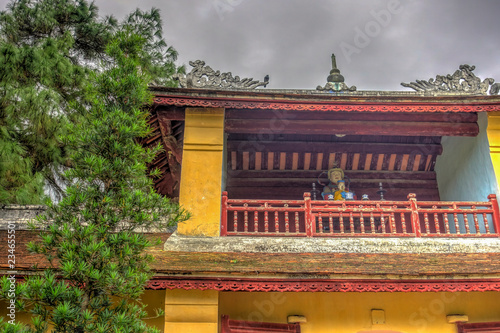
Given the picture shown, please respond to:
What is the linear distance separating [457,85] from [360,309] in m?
4.14

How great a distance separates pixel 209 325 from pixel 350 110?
12.8 ft

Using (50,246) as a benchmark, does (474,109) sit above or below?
above

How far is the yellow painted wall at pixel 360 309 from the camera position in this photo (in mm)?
6695

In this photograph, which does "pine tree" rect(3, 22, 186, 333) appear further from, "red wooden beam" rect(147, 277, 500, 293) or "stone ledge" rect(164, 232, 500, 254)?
"stone ledge" rect(164, 232, 500, 254)

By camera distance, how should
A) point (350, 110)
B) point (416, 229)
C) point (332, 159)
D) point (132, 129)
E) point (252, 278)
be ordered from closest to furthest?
1. point (132, 129)
2. point (252, 278)
3. point (416, 229)
4. point (350, 110)
5. point (332, 159)

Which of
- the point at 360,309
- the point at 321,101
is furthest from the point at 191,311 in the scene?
the point at 321,101

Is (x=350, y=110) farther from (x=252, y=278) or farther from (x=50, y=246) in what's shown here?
(x=50, y=246)

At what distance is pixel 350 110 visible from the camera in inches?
301

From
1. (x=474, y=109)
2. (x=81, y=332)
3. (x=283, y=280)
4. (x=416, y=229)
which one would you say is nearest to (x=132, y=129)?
(x=81, y=332)

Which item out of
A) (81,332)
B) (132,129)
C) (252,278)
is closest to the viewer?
(81,332)

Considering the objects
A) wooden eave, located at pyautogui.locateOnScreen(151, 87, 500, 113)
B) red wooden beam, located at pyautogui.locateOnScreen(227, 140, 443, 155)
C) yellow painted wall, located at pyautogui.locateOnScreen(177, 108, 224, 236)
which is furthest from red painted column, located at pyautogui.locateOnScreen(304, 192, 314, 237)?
red wooden beam, located at pyautogui.locateOnScreen(227, 140, 443, 155)

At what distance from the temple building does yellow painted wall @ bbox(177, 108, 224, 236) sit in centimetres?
2

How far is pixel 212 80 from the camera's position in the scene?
795 centimetres

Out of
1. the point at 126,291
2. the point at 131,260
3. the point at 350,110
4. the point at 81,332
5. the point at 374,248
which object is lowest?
the point at 81,332
